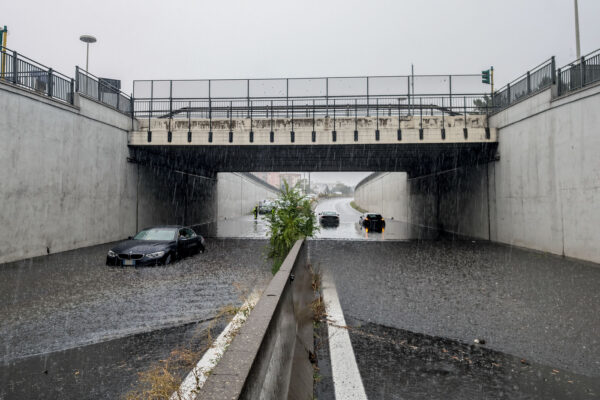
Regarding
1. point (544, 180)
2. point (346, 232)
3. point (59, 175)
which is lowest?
point (346, 232)

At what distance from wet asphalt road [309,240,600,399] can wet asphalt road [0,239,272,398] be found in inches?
102

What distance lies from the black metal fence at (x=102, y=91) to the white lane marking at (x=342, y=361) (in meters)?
15.2

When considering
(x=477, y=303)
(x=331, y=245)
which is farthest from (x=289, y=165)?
(x=477, y=303)

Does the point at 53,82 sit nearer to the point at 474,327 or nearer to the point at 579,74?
the point at 474,327

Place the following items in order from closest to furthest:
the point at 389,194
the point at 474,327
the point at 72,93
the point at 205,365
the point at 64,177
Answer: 1. the point at 205,365
2. the point at 474,327
3. the point at 64,177
4. the point at 72,93
5. the point at 389,194

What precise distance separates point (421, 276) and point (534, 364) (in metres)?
5.65

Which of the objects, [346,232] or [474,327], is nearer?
[474,327]

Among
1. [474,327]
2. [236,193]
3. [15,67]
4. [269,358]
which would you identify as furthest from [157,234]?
[236,193]

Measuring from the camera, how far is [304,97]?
67.3 feet

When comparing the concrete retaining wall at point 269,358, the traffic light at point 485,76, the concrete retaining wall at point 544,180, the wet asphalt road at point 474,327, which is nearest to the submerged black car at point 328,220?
the concrete retaining wall at point 544,180

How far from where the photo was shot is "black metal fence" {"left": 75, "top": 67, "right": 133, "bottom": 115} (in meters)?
15.9

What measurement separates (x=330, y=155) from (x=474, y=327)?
19859 millimetres

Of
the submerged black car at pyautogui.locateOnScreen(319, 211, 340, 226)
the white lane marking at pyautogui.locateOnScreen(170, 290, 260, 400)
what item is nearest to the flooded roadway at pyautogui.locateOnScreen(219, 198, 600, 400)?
the white lane marking at pyautogui.locateOnScreen(170, 290, 260, 400)

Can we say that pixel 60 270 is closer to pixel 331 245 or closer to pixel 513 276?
pixel 331 245
